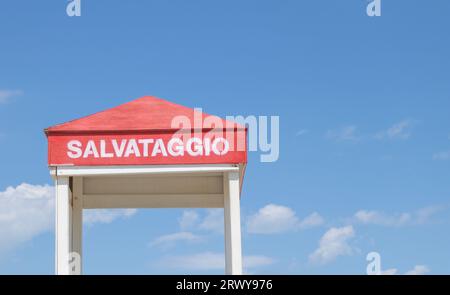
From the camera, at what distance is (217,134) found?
19.6m

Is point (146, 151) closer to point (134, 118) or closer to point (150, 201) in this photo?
point (134, 118)

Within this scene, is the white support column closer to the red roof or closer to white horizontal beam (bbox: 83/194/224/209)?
the red roof

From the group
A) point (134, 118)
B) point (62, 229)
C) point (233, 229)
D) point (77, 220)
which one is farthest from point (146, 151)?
point (77, 220)

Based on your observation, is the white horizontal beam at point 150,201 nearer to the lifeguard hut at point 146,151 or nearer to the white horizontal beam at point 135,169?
the lifeguard hut at point 146,151

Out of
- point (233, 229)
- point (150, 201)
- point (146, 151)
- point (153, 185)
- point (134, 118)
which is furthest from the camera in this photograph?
point (150, 201)

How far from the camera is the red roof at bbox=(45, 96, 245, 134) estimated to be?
19.7 meters

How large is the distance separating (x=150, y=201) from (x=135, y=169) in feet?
12.6

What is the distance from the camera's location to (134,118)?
20141mm

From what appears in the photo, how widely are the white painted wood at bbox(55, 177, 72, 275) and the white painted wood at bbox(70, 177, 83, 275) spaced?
3.36 metres
